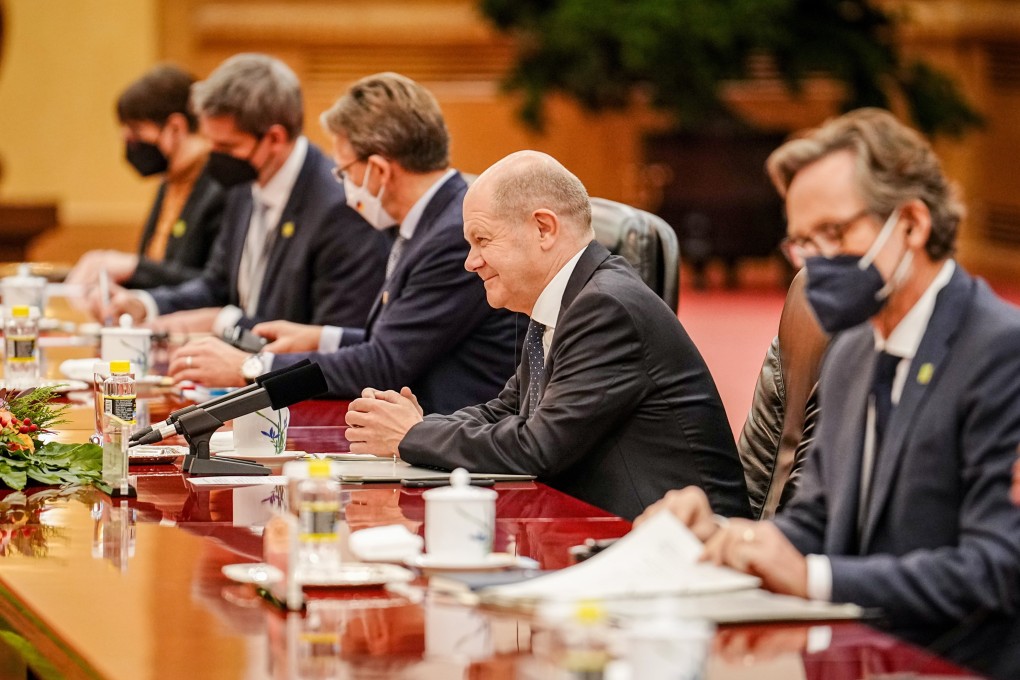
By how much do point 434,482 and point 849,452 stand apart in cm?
86

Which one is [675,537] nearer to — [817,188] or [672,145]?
[817,188]

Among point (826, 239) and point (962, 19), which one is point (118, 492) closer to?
point (826, 239)

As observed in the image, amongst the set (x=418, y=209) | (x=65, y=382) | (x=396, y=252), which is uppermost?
(x=418, y=209)

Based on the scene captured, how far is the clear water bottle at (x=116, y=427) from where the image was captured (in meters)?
2.79

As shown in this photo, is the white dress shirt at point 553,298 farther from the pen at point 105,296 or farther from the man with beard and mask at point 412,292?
the pen at point 105,296

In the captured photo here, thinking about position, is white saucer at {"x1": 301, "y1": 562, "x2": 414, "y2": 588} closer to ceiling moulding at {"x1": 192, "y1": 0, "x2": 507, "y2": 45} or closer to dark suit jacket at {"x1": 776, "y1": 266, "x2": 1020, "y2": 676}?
dark suit jacket at {"x1": 776, "y1": 266, "x2": 1020, "y2": 676}

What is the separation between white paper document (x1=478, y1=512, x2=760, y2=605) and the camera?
1.90m

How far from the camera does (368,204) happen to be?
4305 mm

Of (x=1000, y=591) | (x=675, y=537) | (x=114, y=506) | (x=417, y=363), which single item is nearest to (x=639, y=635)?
(x=675, y=537)

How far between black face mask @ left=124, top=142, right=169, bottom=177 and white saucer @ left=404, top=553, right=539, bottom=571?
4465 millimetres

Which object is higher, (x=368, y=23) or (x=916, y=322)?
(x=368, y=23)

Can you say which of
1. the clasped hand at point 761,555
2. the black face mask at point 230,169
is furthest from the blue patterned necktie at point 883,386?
the black face mask at point 230,169

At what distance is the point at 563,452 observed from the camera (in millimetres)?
2971

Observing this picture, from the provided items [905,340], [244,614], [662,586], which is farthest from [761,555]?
[244,614]
